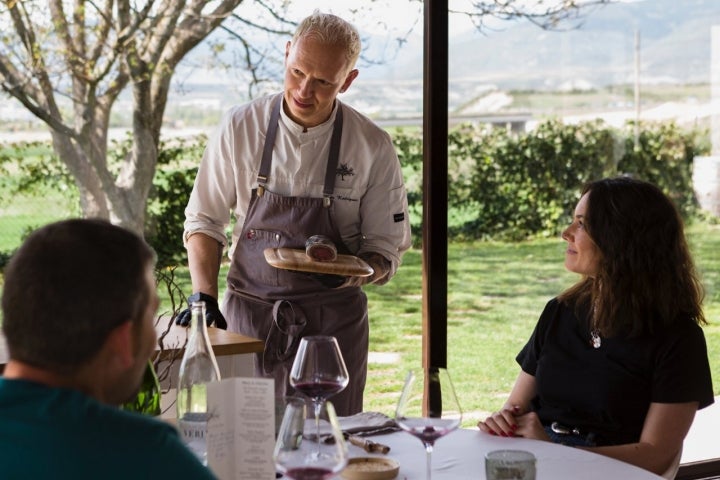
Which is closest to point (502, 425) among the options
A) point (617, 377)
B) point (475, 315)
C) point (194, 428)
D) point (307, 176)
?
point (617, 377)

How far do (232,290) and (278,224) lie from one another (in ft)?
0.81

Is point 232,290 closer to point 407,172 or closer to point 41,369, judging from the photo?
point 407,172

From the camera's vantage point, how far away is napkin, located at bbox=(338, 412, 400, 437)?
2051mm

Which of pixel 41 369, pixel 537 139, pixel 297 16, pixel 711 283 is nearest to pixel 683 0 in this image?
pixel 537 139

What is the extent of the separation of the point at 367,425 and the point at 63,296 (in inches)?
40.0

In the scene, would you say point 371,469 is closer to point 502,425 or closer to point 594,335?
point 502,425

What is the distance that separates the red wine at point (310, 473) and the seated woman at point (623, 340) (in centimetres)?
87

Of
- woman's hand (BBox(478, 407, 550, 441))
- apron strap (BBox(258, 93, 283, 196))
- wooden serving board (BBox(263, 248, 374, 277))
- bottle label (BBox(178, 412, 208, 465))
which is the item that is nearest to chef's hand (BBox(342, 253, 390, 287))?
wooden serving board (BBox(263, 248, 374, 277))

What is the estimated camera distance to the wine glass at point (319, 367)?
183 centimetres

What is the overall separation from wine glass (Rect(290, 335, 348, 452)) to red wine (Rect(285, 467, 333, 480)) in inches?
14.9

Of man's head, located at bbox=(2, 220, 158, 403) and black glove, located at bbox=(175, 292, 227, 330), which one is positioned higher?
man's head, located at bbox=(2, 220, 158, 403)

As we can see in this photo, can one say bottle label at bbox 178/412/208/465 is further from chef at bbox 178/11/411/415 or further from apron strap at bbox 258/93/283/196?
apron strap at bbox 258/93/283/196

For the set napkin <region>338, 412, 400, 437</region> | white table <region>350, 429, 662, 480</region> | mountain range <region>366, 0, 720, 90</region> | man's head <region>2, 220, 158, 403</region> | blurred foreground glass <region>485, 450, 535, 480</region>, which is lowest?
white table <region>350, 429, 662, 480</region>

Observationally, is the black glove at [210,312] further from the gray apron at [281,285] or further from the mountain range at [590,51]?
the mountain range at [590,51]
